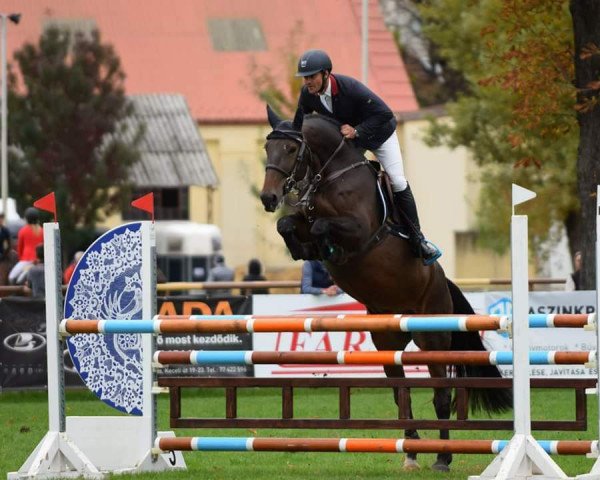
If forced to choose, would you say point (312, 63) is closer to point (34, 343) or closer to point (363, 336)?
point (363, 336)

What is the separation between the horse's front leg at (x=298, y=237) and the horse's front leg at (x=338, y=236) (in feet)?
0.33

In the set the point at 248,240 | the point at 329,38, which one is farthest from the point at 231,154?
the point at 329,38

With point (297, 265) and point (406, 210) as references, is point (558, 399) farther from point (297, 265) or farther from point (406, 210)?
point (297, 265)

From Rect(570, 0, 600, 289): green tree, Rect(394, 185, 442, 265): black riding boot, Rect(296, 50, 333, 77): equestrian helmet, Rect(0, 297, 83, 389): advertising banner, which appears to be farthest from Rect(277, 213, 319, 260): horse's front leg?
Rect(570, 0, 600, 289): green tree

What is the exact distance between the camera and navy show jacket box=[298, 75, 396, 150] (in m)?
8.28

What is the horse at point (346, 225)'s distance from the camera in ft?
26.0

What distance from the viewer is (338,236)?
805 cm

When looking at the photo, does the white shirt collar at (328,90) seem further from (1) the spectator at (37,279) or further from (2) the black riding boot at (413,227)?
(1) the spectator at (37,279)

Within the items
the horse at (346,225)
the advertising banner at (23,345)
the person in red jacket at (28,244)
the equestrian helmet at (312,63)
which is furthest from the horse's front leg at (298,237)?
the person in red jacket at (28,244)

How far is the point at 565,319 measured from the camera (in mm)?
6984

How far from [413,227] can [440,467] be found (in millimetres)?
1453

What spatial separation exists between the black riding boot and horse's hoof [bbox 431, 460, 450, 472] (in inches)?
48.4

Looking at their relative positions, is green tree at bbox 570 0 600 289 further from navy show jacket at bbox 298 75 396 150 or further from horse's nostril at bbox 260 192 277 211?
horse's nostril at bbox 260 192 277 211

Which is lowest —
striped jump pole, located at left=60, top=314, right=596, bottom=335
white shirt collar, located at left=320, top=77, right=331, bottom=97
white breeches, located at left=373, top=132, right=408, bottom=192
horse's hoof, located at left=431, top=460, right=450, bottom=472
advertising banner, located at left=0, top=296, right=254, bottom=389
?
horse's hoof, located at left=431, top=460, right=450, bottom=472
